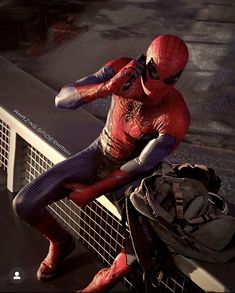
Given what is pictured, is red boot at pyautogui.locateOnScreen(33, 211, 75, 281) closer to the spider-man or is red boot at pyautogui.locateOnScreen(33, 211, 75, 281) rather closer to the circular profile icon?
the spider-man

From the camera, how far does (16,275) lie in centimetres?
392

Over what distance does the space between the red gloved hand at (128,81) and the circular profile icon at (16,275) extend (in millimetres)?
1437

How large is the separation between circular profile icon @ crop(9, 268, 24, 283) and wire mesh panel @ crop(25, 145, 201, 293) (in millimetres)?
535

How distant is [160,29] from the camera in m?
8.66

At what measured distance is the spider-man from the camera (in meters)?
3.26

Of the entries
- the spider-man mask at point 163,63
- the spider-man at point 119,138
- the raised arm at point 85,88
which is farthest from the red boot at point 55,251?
the spider-man mask at point 163,63

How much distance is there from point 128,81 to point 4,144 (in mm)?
1901

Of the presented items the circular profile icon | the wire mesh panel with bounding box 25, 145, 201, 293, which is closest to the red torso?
the wire mesh panel with bounding box 25, 145, 201, 293

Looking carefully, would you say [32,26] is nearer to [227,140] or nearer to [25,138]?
[227,140]

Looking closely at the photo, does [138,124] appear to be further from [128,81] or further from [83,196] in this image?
[83,196]

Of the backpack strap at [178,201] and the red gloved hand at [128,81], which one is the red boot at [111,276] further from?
the red gloved hand at [128,81]

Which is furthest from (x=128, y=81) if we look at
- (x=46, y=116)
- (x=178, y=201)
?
(x=46, y=116)

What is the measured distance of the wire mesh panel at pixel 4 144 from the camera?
4734 mm

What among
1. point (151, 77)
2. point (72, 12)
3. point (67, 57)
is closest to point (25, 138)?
point (151, 77)
